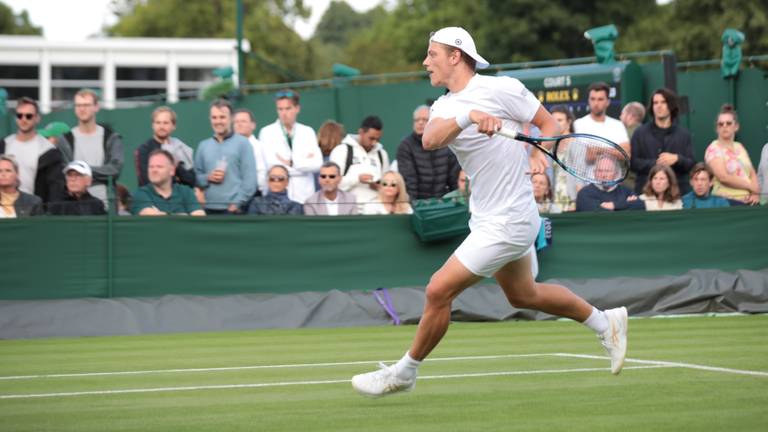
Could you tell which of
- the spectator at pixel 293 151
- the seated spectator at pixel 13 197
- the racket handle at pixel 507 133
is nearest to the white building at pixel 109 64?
the spectator at pixel 293 151

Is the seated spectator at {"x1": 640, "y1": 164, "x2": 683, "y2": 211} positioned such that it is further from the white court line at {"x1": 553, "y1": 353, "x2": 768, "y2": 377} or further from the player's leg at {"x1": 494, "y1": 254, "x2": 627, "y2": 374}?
the player's leg at {"x1": 494, "y1": 254, "x2": 627, "y2": 374}

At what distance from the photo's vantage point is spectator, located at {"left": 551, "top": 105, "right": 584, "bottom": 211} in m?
14.9

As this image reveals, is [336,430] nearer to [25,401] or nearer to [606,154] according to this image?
[25,401]

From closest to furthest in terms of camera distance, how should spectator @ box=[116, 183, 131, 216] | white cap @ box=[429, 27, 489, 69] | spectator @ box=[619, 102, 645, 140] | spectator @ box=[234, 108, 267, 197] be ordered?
white cap @ box=[429, 27, 489, 69] → spectator @ box=[116, 183, 131, 216] → spectator @ box=[234, 108, 267, 197] → spectator @ box=[619, 102, 645, 140]

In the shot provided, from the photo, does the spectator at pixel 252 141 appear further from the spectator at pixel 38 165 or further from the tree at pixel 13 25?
the tree at pixel 13 25

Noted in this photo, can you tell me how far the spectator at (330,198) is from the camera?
1451 cm

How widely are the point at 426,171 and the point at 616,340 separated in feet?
22.3

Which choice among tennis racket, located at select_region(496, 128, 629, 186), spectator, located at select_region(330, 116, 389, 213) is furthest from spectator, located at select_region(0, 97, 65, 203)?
tennis racket, located at select_region(496, 128, 629, 186)

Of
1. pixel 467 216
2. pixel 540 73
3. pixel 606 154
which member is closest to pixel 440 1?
pixel 540 73

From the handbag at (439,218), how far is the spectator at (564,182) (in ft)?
3.67

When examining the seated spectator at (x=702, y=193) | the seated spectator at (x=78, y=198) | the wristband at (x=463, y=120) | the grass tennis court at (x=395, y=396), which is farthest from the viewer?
the seated spectator at (x=702, y=193)

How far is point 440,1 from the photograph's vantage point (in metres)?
64.7


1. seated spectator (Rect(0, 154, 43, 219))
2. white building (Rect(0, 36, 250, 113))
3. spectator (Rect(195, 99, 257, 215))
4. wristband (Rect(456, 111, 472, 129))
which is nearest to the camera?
wristband (Rect(456, 111, 472, 129))

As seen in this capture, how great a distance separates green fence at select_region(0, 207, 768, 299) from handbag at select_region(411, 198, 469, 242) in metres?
0.20
